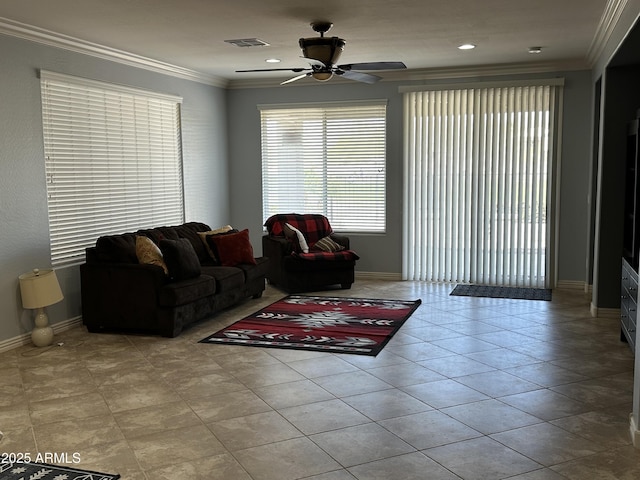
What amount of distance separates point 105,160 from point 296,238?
242 centimetres

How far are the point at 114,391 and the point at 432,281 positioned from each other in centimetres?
486

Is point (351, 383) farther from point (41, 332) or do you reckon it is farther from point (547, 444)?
point (41, 332)

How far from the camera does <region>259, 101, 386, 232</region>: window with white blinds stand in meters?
8.38

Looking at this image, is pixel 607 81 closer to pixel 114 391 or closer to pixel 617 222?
pixel 617 222

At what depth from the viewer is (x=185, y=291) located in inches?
219

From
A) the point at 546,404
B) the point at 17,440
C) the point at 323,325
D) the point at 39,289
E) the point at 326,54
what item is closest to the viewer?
the point at 17,440

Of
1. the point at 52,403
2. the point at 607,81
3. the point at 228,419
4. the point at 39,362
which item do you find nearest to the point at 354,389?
the point at 228,419

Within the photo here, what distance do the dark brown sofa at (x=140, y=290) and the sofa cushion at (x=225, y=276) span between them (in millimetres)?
48

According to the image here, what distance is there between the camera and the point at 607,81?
577 centimetres

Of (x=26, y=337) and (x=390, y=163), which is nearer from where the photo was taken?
(x=26, y=337)

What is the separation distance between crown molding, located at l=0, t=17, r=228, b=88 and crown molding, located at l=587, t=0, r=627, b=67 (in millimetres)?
4557

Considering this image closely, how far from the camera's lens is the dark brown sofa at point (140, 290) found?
5539mm

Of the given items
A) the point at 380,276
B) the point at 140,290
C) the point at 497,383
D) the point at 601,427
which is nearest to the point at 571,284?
the point at 380,276

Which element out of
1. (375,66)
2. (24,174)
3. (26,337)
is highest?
(375,66)
